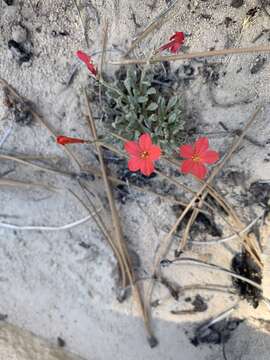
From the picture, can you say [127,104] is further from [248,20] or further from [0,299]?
[0,299]

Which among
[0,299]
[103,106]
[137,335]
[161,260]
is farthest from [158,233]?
[0,299]

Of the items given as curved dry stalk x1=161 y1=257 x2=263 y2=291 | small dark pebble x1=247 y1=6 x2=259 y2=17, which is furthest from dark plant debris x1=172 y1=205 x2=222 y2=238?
small dark pebble x1=247 y1=6 x2=259 y2=17

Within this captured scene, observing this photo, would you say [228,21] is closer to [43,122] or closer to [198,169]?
[198,169]

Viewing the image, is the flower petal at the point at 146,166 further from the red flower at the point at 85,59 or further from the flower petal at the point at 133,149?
the red flower at the point at 85,59

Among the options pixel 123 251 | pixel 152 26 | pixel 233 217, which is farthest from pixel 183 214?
pixel 152 26

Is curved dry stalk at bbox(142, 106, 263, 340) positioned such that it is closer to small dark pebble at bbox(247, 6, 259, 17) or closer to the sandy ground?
the sandy ground
